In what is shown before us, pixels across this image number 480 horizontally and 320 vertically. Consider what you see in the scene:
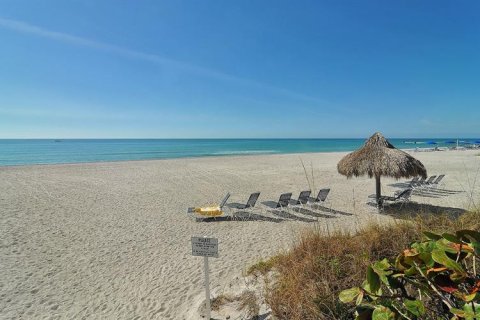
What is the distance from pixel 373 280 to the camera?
1.31 m

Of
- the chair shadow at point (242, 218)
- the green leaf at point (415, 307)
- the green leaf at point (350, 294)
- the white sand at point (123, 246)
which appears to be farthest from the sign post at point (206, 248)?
the chair shadow at point (242, 218)

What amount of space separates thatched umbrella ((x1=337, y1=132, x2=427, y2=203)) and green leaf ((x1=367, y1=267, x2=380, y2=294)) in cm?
716

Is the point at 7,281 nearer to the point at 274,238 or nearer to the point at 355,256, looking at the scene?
Result: the point at 274,238

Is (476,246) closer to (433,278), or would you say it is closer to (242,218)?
(433,278)

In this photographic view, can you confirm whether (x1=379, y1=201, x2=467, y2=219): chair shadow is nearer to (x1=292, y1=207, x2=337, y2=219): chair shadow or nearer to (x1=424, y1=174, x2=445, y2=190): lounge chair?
(x1=292, y1=207, x2=337, y2=219): chair shadow

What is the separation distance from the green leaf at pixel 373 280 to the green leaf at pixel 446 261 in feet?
1.05

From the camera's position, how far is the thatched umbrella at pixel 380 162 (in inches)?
298

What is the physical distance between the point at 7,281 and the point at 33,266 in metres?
0.52

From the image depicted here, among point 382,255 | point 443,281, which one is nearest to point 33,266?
point 382,255

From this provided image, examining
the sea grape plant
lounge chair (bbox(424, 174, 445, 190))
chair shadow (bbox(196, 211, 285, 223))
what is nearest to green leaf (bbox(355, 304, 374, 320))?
the sea grape plant

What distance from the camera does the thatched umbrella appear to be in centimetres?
757

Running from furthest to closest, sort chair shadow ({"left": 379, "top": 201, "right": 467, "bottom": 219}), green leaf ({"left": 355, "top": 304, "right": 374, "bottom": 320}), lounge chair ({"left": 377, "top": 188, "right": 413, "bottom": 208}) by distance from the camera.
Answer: lounge chair ({"left": 377, "top": 188, "right": 413, "bottom": 208})
chair shadow ({"left": 379, "top": 201, "right": 467, "bottom": 219})
green leaf ({"left": 355, "top": 304, "right": 374, "bottom": 320})

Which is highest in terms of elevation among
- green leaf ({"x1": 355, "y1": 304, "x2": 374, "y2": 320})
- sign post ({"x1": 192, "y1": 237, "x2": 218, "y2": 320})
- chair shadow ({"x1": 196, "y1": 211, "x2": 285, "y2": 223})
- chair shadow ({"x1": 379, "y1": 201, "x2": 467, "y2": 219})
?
green leaf ({"x1": 355, "y1": 304, "x2": 374, "y2": 320})

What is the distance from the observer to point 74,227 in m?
7.16
